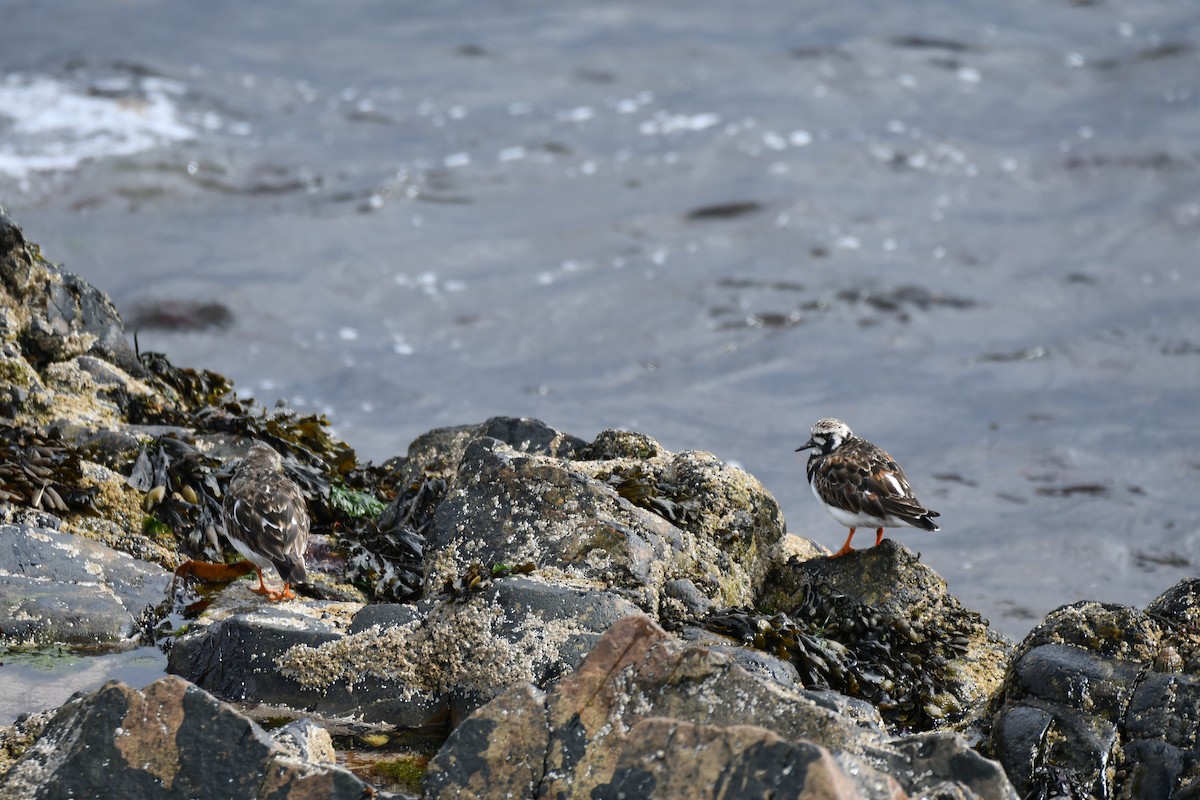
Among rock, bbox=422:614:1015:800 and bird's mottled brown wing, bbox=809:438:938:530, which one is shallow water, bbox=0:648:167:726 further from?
bird's mottled brown wing, bbox=809:438:938:530

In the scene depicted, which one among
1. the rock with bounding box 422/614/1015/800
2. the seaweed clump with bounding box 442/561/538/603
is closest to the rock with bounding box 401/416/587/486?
the seaweed clump with bounding box 442/561/538/603

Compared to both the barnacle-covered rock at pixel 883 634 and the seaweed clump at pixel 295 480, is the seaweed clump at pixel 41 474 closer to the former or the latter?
the seaweed clump at pixel 295 480

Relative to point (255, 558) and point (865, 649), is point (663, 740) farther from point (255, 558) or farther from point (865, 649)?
point (255, 558)

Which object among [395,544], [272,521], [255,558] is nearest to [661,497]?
[395,544]

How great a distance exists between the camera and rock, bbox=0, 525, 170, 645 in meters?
5.78

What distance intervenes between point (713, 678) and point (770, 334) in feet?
40.9

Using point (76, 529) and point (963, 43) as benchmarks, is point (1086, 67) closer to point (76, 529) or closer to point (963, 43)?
point (963, 43)

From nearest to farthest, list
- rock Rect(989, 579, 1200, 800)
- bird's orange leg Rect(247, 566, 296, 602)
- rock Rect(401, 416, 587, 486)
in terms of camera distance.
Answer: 1. rock Rect(989, 579, 1200, 800)
2. bird's orange leg Rect(247, 566, 296, 602)
3. rock Rect(401, 416, 587, 486)

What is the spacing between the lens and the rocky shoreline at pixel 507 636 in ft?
12.3

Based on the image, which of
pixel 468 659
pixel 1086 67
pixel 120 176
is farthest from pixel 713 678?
pixel 1086 67

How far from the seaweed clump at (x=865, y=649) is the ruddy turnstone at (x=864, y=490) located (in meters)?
0.52

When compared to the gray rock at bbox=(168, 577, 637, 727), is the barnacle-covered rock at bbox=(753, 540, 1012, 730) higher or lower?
lower

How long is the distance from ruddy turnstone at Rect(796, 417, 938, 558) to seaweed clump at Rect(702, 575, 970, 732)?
0.52 meters

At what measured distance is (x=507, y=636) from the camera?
17.5 ft
